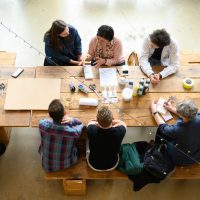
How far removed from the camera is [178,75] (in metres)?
2.99

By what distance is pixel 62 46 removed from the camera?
3.27 meters

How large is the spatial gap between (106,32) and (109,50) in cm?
36

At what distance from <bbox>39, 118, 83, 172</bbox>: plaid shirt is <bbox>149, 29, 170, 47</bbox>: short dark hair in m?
1.18

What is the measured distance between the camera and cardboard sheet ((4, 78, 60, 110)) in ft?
8.74

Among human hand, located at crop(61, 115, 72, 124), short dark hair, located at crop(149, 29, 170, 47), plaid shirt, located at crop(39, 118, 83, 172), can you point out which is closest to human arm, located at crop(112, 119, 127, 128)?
plaid shirt, located at crop(39, 118, 83, 172)

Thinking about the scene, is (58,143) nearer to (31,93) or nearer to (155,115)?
(31,93)

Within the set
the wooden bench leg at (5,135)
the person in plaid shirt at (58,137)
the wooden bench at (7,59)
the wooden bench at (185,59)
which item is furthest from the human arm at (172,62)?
the wooden bench leg at (5,135)

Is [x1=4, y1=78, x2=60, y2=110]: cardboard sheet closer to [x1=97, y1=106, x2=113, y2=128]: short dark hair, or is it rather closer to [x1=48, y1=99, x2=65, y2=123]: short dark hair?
[x1=48, y1=99, x2=65, y2=123]: short dark hair

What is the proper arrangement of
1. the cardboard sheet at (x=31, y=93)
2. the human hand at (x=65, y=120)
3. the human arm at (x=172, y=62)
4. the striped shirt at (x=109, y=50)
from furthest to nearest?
1. the striped shirt at (x=109, y=50)
2. the human arm at (x=172, y=62)
3. the cardboard sheet at (x=31, y=93)
4. the human hand at (x=65, y=120)

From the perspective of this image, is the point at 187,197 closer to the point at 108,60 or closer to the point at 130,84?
the point at 130,84

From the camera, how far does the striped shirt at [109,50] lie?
3.17 meters

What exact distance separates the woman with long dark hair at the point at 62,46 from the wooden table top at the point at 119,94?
0.36 metres

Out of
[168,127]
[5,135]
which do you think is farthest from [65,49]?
[168,127]

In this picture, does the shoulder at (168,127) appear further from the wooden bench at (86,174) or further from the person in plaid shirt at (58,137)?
the person in plaid shirt at (58,137)
